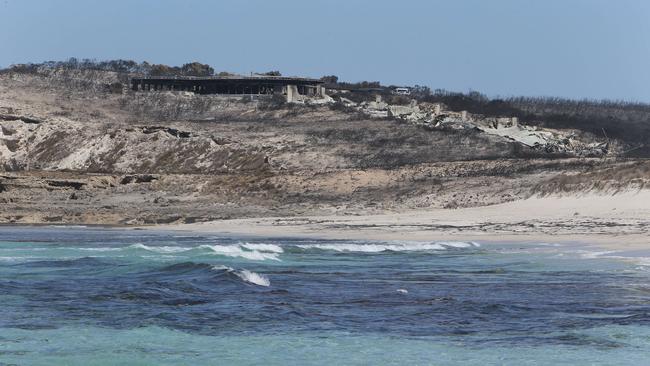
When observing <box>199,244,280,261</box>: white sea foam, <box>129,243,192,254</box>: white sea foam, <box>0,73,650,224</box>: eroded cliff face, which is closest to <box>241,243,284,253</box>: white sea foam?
<box>199,244,280,261</box>: white sea foam

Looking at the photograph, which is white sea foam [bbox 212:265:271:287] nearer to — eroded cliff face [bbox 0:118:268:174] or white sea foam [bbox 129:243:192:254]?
white sea foam [bbox 129:243:192:254]

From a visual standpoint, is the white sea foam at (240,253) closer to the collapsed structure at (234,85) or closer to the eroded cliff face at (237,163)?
the eroded cliff face at (237,163)

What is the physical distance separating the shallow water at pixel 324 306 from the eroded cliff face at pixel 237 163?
496 inches

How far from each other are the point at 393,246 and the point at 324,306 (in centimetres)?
1180

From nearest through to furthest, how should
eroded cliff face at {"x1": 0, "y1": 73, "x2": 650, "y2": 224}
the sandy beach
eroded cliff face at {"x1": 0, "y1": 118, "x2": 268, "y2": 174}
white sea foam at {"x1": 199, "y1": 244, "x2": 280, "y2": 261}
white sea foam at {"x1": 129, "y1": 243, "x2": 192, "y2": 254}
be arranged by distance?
white sea foam at {"x1": 199, "y1": 244, "x2": 280, "y2": 261}
white sea foam at {"x1": 129, "y1": 243, "x2": 192, "y2": 254}
the sandy beach
eroded cliff face at {"x1": 0, "y1": 73, "x2": 650, "y2": 224}
eroded cliff face at {"x1": 0, "y1": 118, "x2": 268, "y2": 174}

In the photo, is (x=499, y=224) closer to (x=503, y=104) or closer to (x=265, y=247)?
(x=265, y=247)

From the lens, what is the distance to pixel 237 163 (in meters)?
51.8

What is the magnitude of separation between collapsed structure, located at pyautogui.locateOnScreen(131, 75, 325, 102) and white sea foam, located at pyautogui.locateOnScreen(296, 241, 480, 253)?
135ft

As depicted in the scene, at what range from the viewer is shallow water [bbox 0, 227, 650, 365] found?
550 inches

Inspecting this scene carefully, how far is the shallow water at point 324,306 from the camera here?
45.8 feet

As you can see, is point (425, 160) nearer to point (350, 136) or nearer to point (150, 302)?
point (350, 136)

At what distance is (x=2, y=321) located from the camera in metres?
16.2

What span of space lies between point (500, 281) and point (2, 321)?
9.29 m

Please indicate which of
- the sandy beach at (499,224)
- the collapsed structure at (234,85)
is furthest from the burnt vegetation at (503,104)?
the sandy beach at (499,224)
